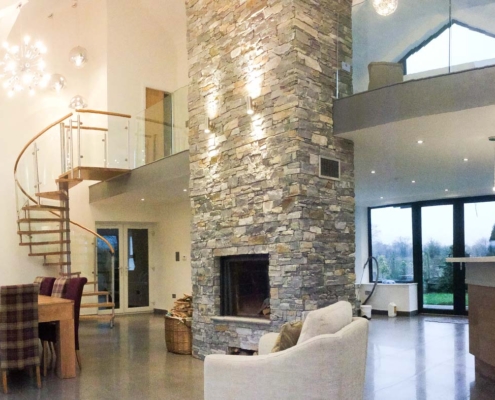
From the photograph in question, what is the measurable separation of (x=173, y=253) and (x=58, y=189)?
2.98 m

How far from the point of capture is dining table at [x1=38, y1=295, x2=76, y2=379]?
203 inches

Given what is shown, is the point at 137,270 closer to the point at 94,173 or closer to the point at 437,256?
the point at 94,173

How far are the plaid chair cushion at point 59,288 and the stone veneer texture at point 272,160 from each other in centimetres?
162

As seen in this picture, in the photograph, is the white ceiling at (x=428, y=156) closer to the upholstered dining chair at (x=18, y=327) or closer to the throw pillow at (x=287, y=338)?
the throw pillow at (x=287, y=338)

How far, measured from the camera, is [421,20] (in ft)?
18.7

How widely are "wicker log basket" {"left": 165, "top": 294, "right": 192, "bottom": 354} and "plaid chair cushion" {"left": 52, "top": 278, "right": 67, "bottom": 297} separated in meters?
1.39

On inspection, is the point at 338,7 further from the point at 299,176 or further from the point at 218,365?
the point at 218,365

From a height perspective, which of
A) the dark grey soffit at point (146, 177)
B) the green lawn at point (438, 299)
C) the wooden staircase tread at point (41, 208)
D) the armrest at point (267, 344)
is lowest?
the green lawn at point (438, 299)

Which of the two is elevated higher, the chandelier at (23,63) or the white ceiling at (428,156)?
the chandelier at (23,63)

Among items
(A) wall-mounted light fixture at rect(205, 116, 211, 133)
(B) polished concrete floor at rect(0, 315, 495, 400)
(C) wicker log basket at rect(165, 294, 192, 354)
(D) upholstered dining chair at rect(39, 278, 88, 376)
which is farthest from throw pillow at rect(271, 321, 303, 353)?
(A) wall-mounted light fixture at rect(205, 116, 211, 133)

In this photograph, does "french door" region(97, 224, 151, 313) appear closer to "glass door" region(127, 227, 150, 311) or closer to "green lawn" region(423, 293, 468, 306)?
"glass door" region(127, 227, 150, 311)

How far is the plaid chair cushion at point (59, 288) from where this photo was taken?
6.23 metres

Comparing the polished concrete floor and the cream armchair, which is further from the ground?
the cream armchair

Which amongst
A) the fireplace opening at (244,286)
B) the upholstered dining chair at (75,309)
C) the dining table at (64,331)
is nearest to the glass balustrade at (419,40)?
the fireplace opening at (244,286)
